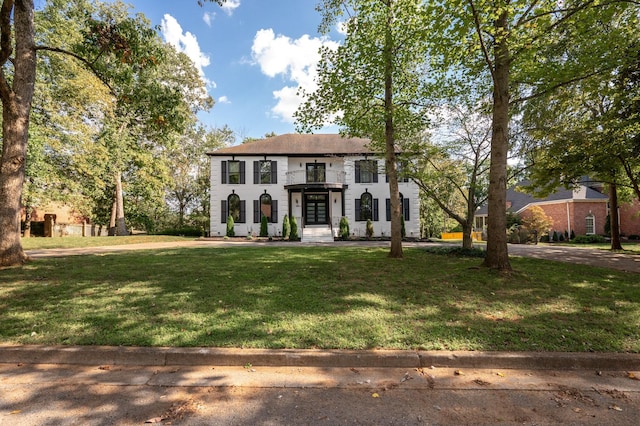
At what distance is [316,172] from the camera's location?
21312 millimetres

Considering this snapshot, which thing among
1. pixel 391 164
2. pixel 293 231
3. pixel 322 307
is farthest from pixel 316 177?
pixel 322 307

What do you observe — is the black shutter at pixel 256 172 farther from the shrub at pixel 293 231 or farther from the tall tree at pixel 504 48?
the tall tree at pixel 504 48

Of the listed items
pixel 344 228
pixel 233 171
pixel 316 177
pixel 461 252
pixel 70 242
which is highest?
pixel 233 171

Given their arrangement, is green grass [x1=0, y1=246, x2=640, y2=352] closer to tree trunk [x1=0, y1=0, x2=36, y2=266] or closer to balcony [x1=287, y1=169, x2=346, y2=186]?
tree trunk [x1=0, y1=0, x2=36, y2=266]

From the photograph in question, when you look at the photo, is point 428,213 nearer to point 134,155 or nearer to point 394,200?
point 394,200

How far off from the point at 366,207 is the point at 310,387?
1857 centimetres

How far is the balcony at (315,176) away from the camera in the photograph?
2108 cm

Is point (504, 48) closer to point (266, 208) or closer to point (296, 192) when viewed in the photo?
point (296, 192)

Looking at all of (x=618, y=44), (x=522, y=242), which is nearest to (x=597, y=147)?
(x=618, y=44)

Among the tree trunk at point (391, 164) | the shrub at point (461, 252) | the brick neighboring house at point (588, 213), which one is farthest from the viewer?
the brick neighboring house at point (588, 213)

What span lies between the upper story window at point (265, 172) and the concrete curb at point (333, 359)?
708 inches

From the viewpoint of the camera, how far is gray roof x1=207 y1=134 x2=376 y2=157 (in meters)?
21.1

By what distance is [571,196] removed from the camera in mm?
26219

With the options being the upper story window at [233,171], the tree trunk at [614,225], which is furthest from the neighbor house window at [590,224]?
the upper story window at [233,171]
